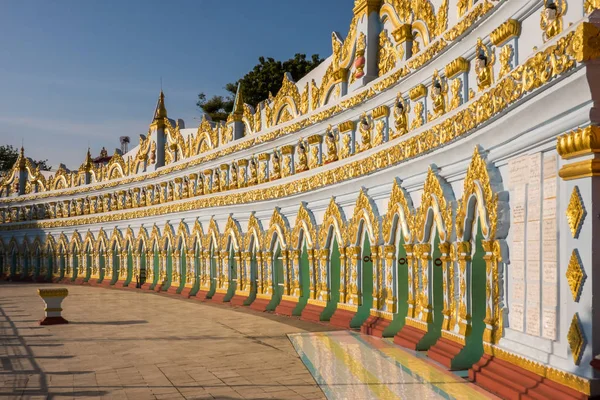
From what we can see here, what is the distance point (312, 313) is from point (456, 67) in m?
8.03

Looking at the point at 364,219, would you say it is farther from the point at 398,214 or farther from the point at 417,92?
the point at 417,92

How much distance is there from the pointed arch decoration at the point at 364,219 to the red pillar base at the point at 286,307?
12.2 ft

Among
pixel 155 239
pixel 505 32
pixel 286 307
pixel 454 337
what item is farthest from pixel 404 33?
pixel 155 239

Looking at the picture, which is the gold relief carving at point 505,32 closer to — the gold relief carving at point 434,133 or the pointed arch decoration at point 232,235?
the gold relief carving at point 434,133

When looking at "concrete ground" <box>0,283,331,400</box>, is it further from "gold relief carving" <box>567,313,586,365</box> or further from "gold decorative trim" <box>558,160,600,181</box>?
"gold decorative trim" <box>558,160,600,181</box>

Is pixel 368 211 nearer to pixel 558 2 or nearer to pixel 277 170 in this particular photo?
pixel 277 170

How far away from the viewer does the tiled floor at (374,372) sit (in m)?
8.77

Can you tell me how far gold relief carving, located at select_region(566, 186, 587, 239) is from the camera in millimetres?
6930

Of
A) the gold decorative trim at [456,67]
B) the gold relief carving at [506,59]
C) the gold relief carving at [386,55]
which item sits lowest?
the gold relief carving at [506,59]

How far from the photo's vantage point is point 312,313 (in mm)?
17000

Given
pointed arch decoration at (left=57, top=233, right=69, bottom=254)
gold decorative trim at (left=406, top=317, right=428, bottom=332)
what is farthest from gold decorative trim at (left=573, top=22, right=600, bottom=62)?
pointed arch decoration at (left=57, top=233, right=69, bottom=254)

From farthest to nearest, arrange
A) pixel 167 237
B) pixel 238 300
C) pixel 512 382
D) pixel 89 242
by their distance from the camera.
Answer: pixel 89 242
pixel 167 237
pixel 238 300
pixel 512 382

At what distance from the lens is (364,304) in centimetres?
1497

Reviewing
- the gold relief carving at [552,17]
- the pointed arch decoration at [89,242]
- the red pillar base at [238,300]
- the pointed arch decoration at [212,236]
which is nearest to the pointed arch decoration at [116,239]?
the pointed arch decoration at [89,242]
